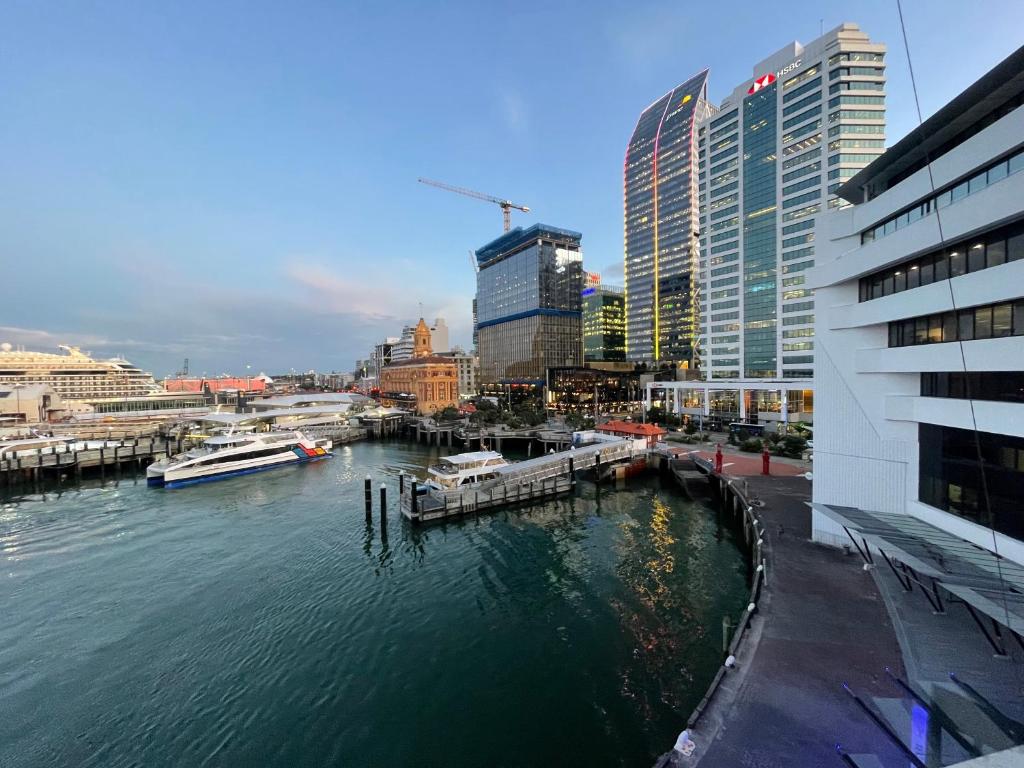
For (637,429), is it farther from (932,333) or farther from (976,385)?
(976,385)

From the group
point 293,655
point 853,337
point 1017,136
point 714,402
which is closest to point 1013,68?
point 1017,136

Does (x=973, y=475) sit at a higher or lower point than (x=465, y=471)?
higher

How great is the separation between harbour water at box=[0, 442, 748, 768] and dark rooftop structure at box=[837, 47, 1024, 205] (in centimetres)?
1820

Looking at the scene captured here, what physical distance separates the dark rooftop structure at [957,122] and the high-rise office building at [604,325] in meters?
141

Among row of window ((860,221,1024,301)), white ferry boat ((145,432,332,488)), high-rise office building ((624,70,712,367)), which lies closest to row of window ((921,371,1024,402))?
row of window ((860,221,1024,301))

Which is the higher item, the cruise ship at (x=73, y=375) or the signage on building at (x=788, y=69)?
the signage on building at (x=788, y=69)

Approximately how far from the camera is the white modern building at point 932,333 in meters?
12.9

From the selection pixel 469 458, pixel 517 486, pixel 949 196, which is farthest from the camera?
pixel 469 458

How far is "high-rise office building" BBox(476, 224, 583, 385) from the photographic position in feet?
481

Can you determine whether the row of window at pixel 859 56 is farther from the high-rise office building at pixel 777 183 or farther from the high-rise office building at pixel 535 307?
the high-rise office building at pixel 535 307

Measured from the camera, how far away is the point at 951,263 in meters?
14.7

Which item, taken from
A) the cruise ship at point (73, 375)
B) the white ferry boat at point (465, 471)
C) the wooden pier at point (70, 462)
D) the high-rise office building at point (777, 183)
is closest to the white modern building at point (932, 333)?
the white ferry boat at point (465, 471)

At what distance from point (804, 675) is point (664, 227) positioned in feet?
468

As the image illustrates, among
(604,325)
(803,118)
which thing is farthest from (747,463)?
(604,325)
